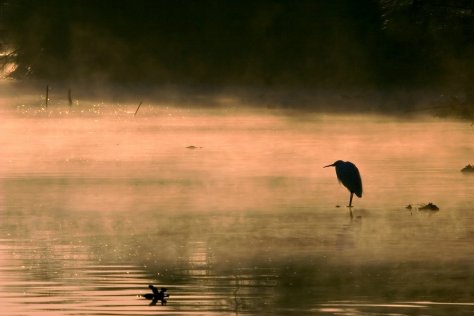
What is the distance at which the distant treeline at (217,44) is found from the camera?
6478 cm

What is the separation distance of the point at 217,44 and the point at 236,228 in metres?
49.1

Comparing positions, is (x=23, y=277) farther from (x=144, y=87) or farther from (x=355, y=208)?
(x=144, y=87)

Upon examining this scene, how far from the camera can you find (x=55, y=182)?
1095 inches


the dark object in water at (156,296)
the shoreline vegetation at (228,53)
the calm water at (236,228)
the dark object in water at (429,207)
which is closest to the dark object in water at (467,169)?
the calm water at (236,228)

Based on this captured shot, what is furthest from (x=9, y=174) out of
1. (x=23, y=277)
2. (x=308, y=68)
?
(x=308, y=68)

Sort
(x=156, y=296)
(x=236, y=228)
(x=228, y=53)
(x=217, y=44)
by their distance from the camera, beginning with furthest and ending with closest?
(x=217, y=44) < (x=228, y=53) < (x=236, y=228) < (x=156, y=296)

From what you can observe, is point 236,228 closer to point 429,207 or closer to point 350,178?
point 429,207

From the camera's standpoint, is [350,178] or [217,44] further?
[217,44]

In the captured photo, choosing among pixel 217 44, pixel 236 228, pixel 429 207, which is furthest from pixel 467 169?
pixel 217 44

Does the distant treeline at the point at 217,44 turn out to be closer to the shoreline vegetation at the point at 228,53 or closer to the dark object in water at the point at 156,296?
the shoreline vegetation at the point at 228,53

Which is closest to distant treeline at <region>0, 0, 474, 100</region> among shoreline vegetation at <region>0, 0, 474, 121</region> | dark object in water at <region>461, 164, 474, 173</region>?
shoreline vegetation at <region>0, 0, 474, 121</region>

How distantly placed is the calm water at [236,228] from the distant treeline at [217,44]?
82.5ft

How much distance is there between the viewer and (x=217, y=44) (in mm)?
69750

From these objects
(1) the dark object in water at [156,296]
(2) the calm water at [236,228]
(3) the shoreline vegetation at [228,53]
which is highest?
(3) the shoreline vegetation at [228,53]
